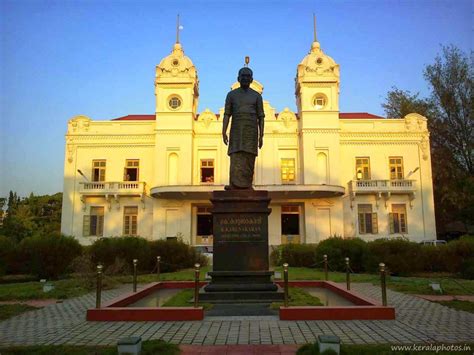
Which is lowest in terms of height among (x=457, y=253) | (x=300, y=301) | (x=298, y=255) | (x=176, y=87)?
(x=300, y=301)

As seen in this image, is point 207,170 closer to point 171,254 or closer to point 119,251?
point 171,254

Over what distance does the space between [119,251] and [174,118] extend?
16810 mm

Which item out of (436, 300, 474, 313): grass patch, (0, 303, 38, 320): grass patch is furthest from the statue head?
(0, 303, 38, 320): grass patch

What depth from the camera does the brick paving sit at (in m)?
6.15

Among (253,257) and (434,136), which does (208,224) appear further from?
(253,257)

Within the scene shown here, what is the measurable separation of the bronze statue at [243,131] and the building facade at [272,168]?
20.8 m

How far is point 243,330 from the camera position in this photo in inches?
263

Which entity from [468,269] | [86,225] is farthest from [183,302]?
[86,225]

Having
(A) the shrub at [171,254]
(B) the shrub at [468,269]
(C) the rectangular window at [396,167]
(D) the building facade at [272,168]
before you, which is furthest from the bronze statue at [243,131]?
(C) the rectangular window at [396,167]

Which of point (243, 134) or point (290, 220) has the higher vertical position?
point (243, 134)

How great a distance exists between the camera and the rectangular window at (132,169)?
33.8 m

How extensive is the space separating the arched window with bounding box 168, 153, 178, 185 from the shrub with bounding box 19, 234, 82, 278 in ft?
48.5

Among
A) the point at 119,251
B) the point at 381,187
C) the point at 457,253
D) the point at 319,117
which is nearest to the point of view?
the point at 457,253

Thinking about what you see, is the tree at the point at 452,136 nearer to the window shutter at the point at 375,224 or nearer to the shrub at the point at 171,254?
the window shutter at the point at 375,224
